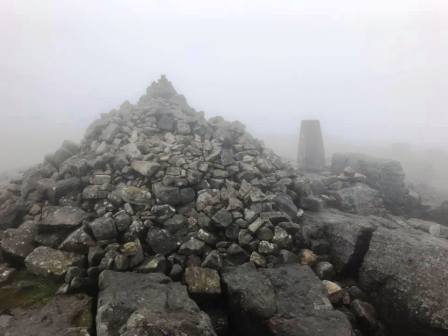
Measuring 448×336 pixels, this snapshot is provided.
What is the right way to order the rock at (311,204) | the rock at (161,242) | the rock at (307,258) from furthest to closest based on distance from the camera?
A: 1. the rock at (311,204)
2. the rock at (307,258)
3. the rock at (161,242)

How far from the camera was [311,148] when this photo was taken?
55.8 feet

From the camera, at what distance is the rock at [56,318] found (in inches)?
201

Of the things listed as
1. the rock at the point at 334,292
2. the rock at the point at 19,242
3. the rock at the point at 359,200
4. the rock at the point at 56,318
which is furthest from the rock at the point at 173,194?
the rock at the point at 359,200

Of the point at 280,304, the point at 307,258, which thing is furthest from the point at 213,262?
the point at 307,258

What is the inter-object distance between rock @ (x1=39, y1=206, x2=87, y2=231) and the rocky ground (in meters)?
0.05

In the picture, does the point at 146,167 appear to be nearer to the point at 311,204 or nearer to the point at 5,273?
the point at 5,273

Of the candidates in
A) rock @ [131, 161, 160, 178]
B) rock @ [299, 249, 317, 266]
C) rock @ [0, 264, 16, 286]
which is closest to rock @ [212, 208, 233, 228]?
rock @ [299, 249, 317, 266]

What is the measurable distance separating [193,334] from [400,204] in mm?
11139

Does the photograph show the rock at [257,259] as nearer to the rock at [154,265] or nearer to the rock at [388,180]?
the rock at [154,265]

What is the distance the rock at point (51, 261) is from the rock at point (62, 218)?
0.69 meters

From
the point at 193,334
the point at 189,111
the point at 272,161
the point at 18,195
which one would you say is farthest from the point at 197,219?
the point at 189,111

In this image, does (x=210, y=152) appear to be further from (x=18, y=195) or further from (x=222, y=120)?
(x=18, y=195)

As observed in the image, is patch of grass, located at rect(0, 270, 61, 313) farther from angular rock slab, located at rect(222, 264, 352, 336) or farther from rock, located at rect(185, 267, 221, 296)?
angular rock slab, located at rect(222, 264, 352, 336)

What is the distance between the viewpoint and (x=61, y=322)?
5348 millimetres
